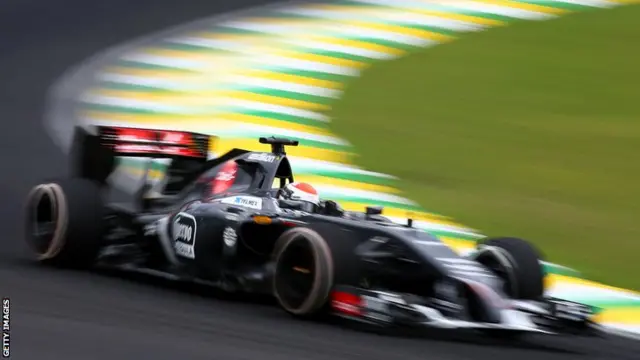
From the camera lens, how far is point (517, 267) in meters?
8.56

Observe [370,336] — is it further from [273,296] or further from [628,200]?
[628,200]

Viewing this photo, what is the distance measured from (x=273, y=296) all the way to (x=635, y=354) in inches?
102

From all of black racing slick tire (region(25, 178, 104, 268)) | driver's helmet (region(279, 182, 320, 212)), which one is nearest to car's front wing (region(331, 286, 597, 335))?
driver's helmet (region(279, 182, 320, 212))

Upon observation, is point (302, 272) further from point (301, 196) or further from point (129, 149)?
point (129, 149)

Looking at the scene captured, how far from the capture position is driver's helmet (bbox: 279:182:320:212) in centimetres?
905

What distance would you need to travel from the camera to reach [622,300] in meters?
9.42

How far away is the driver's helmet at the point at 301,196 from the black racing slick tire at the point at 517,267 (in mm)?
1262

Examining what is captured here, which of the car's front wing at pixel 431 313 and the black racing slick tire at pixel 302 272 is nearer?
the car's front wing at pixel 431 313

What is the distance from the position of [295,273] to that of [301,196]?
1.01 meters

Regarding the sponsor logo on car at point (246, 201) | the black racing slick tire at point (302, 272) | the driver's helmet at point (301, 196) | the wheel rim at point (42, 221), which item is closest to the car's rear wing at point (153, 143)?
the wheel rim at point (42, 221)

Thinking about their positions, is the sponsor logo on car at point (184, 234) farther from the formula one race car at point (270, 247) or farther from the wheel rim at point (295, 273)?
the wheel rim at point (295, 273)

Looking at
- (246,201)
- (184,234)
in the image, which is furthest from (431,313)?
(184,234)

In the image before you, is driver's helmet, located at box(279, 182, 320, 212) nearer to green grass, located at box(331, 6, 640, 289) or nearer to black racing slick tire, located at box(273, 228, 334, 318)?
black racing slick tire, located at box(273, 228, 334, 318)

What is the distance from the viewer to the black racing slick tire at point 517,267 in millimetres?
8531
